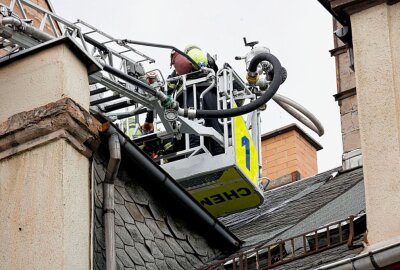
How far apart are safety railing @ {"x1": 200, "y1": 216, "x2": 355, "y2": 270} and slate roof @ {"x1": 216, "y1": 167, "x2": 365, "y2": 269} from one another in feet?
0.29

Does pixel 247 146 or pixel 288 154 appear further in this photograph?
pixel 288 154

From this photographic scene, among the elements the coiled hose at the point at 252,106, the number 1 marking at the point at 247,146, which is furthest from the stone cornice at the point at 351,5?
the number 1 marking at the point at 247,146

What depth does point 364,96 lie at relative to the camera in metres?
11.2

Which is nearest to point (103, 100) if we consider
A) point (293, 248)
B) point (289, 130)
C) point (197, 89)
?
point (197, 89)

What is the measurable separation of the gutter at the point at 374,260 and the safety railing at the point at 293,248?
3.72ft

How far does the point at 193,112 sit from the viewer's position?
47.8ft

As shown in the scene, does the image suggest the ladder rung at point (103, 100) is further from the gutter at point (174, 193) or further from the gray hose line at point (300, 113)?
the gray hose line at point (300, 113)

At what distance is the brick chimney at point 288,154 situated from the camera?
2270 cm

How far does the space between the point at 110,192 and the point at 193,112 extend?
8.07 ft

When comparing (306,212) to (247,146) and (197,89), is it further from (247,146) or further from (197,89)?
(197,89)

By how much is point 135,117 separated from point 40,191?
18.8 ft

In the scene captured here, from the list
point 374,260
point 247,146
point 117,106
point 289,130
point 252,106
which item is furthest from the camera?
point 289,130

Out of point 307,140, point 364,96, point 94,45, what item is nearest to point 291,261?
point 364,96

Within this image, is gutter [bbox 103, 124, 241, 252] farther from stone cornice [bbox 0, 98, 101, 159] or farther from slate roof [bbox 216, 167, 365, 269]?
stone cornice [bbox 0, 98, 101, 159]
